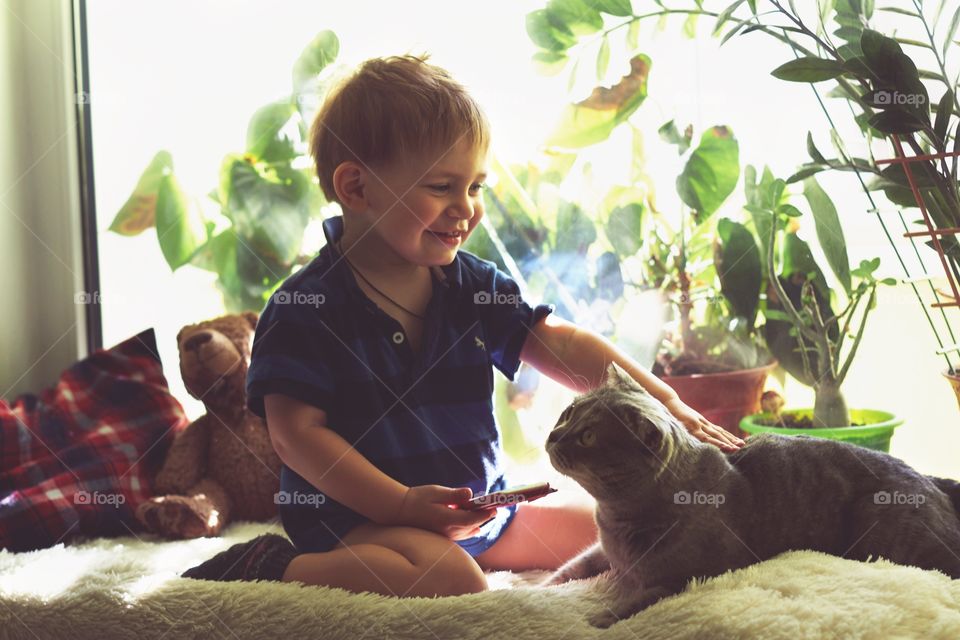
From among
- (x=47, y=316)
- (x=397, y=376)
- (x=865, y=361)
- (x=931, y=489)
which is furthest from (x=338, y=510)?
(x=47, y=316)

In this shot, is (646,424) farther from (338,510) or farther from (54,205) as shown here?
(54,205)

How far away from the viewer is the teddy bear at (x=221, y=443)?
162 centimetres

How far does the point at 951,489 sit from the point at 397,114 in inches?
32.5

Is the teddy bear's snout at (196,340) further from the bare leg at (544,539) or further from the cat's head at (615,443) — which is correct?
the cat's head at (615,443)

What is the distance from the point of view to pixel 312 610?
101 centimetres

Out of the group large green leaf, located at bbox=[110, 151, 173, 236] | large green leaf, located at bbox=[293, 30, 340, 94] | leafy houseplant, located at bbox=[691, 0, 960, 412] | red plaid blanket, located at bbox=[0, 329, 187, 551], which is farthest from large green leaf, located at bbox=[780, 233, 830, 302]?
large green leaf, located at bbox=[110, 151, 173, 236]

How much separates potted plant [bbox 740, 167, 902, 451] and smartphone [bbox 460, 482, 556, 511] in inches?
24.7

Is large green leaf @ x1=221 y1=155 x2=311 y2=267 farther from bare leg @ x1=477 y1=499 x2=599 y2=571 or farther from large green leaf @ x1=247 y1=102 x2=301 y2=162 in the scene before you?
bare leg @ x1=477 y1=499 x2=599 y2=571

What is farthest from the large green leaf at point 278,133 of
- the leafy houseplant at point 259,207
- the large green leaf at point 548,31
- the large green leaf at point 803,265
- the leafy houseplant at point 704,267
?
the large green leaf at point 803,265

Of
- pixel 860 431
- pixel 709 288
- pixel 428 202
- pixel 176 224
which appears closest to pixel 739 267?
pixel 709 288

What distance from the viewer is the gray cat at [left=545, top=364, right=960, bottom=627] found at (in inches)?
39.4

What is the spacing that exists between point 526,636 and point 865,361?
39.6 inches

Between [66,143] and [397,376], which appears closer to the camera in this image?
[397,376]

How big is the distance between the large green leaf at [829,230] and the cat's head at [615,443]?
695 millimetres
